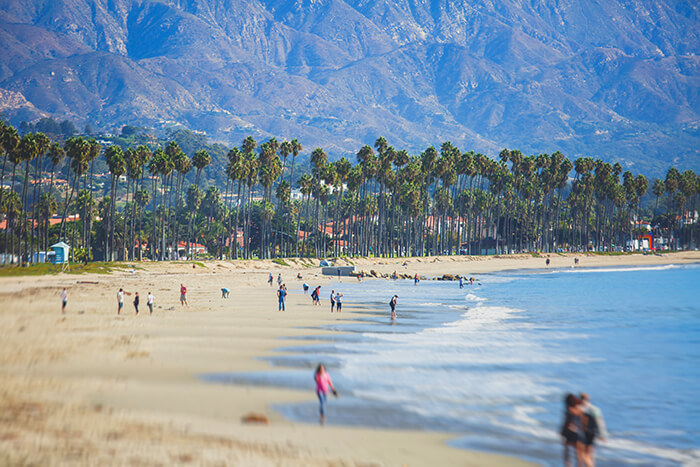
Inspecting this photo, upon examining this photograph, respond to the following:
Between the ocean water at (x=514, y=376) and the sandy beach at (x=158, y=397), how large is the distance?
1.15m

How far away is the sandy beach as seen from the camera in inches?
484

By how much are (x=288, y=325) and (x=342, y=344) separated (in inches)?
254

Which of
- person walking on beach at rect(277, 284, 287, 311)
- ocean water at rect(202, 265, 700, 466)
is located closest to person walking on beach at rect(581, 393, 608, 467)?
ocean water at rect(202, 265, 700, 466)

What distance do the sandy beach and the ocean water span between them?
3.78 ft

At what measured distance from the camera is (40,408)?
14.7 metres

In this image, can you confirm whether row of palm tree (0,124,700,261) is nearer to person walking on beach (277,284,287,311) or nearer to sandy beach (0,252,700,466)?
person walking on beach (277,284,287,311)

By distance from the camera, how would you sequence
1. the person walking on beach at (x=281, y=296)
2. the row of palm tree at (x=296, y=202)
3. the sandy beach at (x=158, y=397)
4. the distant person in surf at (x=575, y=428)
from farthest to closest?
the row of palm tree at (x=296, y=202)
the person walking on beach at (x=281, y=296)
the sandy beach at (x=158, y=397)
the distant person in surf at (x=575, y=428)

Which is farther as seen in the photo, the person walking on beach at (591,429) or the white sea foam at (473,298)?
the white sea foam at (473,298)

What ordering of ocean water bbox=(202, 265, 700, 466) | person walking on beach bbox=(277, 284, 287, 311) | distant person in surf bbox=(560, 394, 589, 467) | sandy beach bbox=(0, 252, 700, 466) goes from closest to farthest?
distant person in surf bbox=(560, 394, 589, 467)
sandy beach bbox=(0, 252, 700, 466)
ocean water bbox=(202, 265, 700, 466)
person walking on beach bbox=(277, 284, 287, 311)

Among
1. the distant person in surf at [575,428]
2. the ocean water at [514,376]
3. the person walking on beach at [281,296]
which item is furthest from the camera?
the person walking on beach at [281,296]

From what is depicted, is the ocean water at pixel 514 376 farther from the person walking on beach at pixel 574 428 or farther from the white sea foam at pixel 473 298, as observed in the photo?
the white sea foam at pixel 473 298

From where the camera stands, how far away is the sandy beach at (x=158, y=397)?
40.4ft

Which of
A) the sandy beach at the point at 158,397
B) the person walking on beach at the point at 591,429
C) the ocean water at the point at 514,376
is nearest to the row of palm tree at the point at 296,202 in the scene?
the sandy beach at the point at 158,397

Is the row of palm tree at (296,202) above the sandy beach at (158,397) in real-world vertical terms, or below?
above
